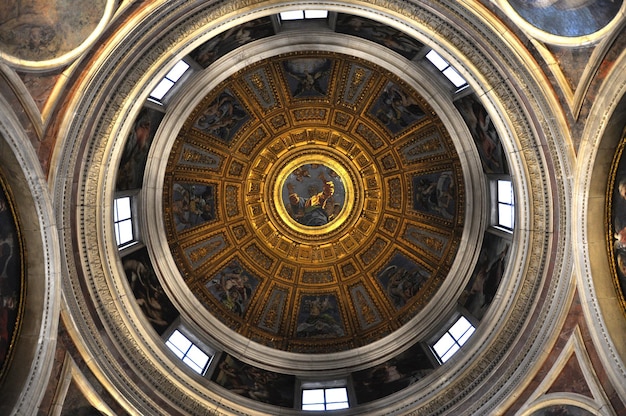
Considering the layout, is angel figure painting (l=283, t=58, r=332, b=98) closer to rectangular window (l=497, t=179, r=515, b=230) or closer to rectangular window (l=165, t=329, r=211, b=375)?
rectangular window (l=497, t=179, r=515, b=230)

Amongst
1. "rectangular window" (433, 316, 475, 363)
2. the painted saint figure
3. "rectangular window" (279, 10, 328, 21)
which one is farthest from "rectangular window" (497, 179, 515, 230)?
"rectangular window" (279, 10, 328, 21)

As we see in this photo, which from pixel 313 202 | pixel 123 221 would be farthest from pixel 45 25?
pixel 313 202

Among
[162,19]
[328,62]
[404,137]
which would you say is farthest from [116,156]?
[404,137]

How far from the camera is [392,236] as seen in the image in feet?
72.1

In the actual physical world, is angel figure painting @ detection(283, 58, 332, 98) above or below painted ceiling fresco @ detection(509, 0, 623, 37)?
above

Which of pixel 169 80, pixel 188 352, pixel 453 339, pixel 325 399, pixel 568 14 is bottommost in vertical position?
pixel 325 399

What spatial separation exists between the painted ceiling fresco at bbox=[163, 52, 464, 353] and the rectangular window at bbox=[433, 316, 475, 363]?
189cm

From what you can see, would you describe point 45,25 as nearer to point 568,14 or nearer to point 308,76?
point 308,76

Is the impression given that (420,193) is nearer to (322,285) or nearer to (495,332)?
(322,285)

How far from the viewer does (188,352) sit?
18.3 m

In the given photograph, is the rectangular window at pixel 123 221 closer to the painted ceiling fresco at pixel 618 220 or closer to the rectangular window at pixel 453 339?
the rectangular window at pixel 453 339

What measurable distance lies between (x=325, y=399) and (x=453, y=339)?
3.95 metres

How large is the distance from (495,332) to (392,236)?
653cm

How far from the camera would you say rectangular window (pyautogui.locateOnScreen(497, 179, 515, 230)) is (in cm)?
1700
